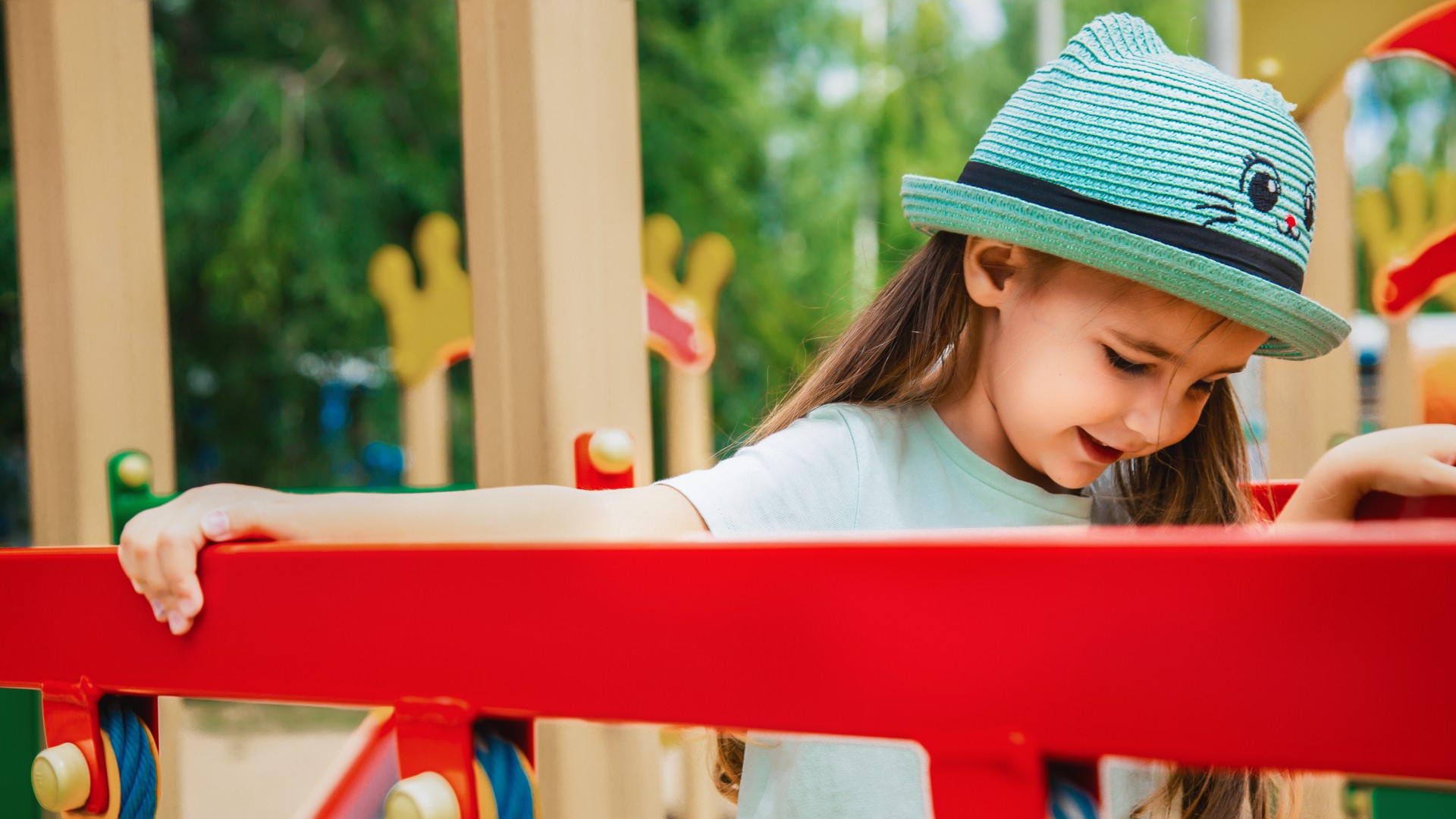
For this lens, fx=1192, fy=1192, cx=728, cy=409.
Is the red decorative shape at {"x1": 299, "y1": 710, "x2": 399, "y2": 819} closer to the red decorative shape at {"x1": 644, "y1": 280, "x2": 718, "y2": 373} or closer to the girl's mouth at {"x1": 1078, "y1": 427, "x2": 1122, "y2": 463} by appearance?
the girl's mouth at {"x1": 1078, "y1": 427, "x2": 1122, "y2": 463}

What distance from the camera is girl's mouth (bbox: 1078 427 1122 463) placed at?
0.92 metres

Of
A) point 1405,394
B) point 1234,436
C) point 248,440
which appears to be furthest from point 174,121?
point 1234,436

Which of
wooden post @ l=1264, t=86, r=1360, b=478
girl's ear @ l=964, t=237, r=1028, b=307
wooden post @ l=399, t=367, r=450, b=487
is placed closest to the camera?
girl's ear @ l=964, t=237, r=1028, b=307

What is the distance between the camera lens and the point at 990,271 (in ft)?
3.25

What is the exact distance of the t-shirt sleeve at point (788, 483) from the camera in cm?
83

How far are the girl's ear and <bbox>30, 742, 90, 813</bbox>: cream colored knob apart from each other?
0.73m

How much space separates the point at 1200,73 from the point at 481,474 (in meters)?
0.62

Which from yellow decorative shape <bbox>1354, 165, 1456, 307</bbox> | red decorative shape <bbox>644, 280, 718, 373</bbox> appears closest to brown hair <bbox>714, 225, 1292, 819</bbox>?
red decorative shape <bbox>644, 280, 718, 373</bbox>

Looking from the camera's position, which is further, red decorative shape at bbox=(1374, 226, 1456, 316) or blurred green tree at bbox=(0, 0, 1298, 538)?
blurred green tree at bbox=(0, 0, 1298, 538)

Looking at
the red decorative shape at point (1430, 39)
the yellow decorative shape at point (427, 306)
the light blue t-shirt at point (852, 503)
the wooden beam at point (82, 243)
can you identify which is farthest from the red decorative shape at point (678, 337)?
the light blue t-shirt at point (852, 503)

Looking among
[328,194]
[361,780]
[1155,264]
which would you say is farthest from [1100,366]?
[328,194]

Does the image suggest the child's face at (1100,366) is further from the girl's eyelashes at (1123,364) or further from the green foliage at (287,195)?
the green foliage at (287,195)

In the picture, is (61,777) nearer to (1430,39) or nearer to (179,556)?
(179,556)

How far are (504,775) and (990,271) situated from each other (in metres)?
0.59
